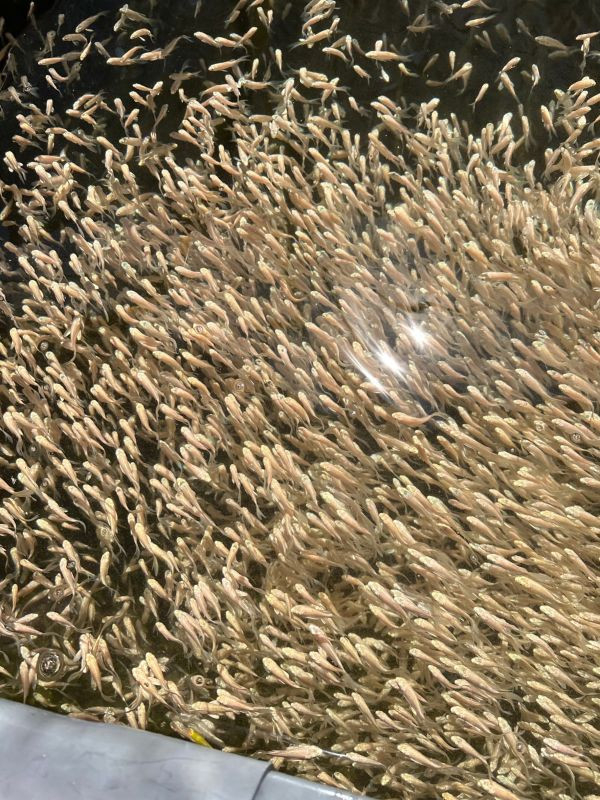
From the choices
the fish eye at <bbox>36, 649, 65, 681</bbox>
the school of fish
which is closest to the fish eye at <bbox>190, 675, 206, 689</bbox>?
the school of fish

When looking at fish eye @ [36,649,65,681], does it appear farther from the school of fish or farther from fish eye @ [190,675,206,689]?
fish eye @ [190,675,206,689]

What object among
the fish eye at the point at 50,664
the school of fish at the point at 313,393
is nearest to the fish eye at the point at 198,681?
the school of fish at the point at 313,393

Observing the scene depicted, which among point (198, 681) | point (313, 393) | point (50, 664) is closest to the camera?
point (198, 681)

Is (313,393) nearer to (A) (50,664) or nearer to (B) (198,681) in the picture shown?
(B) (198,681)

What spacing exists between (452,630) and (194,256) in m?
1.04

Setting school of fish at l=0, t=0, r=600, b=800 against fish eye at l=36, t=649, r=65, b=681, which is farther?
fish eye at l=36, t=649, r=65, b=681

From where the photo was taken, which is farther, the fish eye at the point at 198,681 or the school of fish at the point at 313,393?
the fish eye at the point at 198,681

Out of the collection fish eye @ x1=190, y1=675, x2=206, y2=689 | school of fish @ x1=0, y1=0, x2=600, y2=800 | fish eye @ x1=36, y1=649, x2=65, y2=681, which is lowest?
fish eye @ x1=36, y1=649, x2=65, y2=681

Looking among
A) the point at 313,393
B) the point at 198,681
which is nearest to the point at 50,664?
the point at 198,681

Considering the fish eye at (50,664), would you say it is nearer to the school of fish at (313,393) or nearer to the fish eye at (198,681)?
the school of fish at (313,393)

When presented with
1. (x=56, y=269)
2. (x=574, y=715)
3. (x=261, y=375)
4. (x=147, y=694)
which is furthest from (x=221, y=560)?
(x=56, y=269)

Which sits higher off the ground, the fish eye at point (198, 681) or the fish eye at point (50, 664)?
the fish eye at point (198, 681)

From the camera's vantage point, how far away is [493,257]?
1.65m

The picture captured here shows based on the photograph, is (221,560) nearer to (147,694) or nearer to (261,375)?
(147,694)
